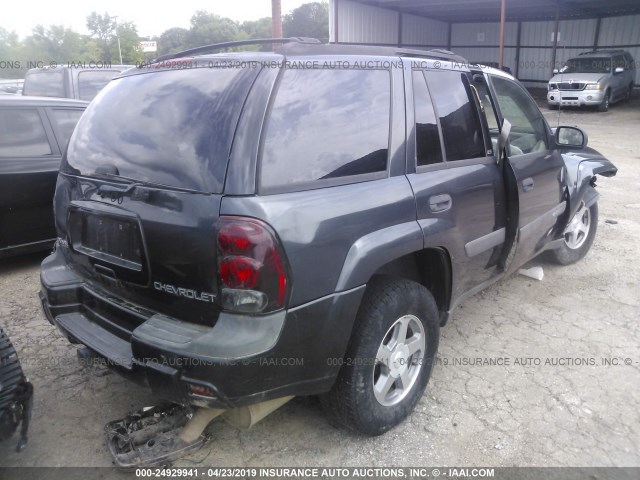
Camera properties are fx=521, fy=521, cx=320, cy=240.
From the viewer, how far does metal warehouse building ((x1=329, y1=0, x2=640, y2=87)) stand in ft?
70.1

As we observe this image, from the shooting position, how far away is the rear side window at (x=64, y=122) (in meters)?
4.82

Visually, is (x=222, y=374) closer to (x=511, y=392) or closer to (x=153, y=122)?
(x=153, y=122)

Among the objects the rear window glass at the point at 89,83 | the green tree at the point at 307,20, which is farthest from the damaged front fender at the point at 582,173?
the green tree at the point at 307,20

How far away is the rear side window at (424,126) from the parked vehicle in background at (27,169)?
334cm

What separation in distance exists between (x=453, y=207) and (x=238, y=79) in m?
1.37

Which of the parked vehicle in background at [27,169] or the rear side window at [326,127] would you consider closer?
the rear side window at [326,127]

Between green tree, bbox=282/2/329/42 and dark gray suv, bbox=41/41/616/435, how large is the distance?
155 ft

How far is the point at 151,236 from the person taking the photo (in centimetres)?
213

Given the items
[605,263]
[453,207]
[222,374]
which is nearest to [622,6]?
[605,263]

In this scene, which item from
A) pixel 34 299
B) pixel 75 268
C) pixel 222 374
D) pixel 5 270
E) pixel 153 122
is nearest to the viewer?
pixel 222 374

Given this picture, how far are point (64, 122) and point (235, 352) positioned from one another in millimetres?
3909

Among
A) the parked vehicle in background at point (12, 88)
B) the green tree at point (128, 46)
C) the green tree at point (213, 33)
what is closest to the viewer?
the parked vehicle in background at point (12, 88)

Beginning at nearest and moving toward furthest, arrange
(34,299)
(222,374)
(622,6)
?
(222,374) < (34,299) < (622,6)

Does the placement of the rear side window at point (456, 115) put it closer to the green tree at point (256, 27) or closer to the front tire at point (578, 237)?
the front tire at point (578, 237)
